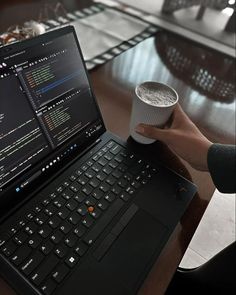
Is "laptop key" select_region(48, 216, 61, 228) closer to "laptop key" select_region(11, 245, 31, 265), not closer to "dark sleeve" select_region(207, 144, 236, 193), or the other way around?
"laptop key" select_region(11, 245, 31, 265)

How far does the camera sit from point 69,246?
421 mm

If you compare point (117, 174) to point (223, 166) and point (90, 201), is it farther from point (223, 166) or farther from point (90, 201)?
point (223, 166)

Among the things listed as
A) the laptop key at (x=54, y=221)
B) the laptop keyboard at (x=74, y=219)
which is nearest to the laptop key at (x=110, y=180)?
the laptop keyboard at (x=74, y=219)

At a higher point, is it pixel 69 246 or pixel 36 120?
pixel 36 120

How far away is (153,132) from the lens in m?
0.57

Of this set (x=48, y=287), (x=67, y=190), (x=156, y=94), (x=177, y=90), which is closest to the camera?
(x=48, y=287)

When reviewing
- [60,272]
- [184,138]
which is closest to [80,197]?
[60,272]

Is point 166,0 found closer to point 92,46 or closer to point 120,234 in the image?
point 92,46

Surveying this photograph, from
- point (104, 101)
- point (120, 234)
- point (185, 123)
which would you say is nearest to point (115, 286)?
point (120, 234)

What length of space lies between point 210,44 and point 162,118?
636 mm

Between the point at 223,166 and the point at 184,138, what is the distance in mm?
116

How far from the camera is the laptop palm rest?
0.40m

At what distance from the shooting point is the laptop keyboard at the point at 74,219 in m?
0.40

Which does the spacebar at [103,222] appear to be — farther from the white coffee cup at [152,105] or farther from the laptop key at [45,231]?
the white coffee cup at [152,105]
